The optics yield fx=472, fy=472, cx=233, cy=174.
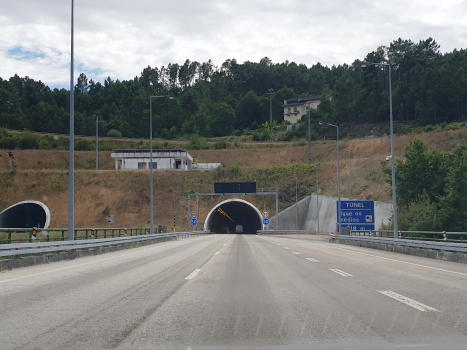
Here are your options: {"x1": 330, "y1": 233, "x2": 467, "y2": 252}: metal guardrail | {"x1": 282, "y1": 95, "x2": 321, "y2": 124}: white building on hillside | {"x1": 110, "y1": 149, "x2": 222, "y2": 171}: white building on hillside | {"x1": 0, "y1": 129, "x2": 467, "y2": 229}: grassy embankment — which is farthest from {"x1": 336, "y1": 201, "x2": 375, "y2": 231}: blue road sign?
{"x1": 282, "y1": 95, "x2": 321, "y2": 124}: white building on hillside

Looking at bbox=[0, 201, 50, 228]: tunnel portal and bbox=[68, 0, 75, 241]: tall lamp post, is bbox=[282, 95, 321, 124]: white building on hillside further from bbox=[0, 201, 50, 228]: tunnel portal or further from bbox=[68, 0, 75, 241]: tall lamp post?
bbox=[68, 0, 75, 241]: tall lamp post

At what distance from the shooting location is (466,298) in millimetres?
8703

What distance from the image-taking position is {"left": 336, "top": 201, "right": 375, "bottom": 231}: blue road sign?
121 ft

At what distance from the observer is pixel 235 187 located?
75875 millimetres

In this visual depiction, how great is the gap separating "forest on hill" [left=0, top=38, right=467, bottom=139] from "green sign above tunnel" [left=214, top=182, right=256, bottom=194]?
Result: 41.9 meters

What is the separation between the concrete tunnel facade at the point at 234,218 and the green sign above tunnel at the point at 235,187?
1.60 meters

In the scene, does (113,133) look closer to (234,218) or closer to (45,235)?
(234,218)

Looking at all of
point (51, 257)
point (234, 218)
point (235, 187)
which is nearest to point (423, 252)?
point (51, 257)

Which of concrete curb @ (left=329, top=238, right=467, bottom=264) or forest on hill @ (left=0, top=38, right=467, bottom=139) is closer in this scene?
concrete curb @ (left=329, top=238, right=467, bottom=264)

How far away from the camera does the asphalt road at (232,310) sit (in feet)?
19.4

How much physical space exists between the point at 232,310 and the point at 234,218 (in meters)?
95.5

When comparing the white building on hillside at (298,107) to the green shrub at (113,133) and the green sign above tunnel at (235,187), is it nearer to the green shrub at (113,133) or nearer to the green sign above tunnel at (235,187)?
the green shrub at (113,133)

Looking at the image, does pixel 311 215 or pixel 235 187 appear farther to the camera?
pixel 235 187

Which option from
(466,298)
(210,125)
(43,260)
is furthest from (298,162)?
(466,298)
